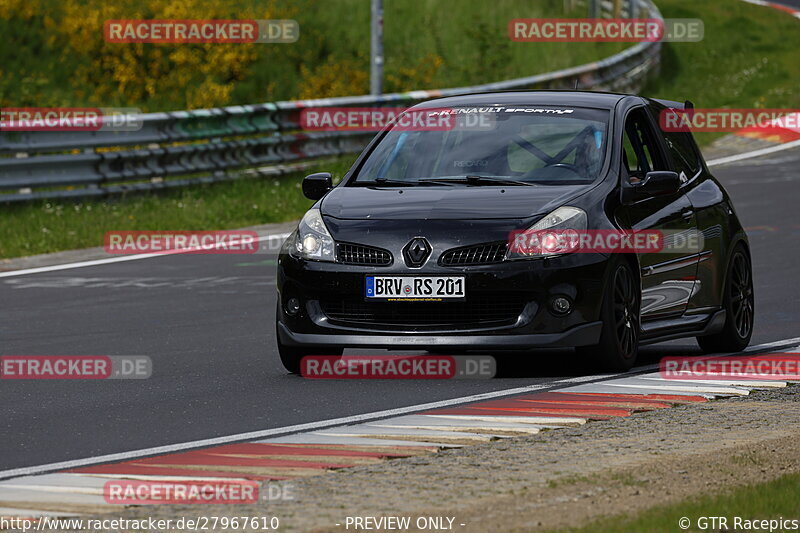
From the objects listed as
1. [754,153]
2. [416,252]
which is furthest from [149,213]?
[416,252]

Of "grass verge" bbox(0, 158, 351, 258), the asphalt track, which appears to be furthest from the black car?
"grass verge" bbox(0, 158, 351, 258)

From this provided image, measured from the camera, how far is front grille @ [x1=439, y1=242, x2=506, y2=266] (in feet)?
34.7

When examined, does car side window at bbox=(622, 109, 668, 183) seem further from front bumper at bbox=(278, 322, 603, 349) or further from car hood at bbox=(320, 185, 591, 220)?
front bumper at bbox=(278, 322, 603, 349)

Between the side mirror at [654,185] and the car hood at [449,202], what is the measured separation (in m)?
0.33

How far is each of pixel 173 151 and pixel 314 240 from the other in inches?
477

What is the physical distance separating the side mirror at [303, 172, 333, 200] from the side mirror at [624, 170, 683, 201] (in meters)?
1.80

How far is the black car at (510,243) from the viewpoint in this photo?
34.8 ft

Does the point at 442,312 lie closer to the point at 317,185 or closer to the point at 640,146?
the point at 317,185

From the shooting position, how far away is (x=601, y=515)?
644cm

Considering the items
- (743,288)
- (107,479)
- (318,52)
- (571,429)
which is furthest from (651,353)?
(318,52)

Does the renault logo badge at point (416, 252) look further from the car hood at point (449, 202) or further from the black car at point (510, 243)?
the car hood at point (449, 202)

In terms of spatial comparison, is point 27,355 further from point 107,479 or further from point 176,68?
point 176,68

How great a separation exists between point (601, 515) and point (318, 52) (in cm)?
3408

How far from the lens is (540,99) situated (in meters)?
12.1
